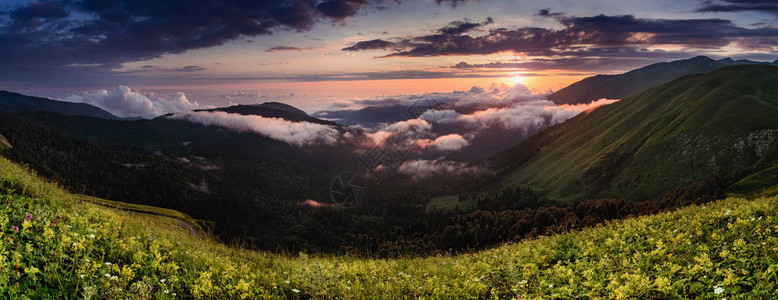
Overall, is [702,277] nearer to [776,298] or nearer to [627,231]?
[776,298]

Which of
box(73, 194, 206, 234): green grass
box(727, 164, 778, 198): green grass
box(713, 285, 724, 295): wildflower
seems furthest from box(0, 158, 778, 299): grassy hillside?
box(727, 164, 778, 198): green grass

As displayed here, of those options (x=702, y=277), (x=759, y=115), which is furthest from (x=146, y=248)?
(x=759, y=115)

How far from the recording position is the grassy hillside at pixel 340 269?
21.9 feet

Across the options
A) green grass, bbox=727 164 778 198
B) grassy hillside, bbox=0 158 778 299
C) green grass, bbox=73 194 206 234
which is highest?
grassy hillside, bbox=0 158 778 299

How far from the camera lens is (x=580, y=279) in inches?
351

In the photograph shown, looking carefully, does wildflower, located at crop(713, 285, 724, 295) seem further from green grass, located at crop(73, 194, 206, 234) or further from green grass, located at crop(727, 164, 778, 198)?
green grass, located at crop(727, 164, 778, 198)

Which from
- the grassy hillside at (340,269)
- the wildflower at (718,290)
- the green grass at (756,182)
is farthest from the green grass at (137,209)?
the green grass at (756,182)

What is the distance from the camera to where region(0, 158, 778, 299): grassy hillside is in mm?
6664

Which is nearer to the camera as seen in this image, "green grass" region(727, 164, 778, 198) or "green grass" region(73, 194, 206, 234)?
"green grass" region(73, 194, 206, 234)

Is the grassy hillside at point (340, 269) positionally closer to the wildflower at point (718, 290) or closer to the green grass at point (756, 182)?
the wildflower at point (718, 290)

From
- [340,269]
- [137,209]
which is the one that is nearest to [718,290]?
[340,269]

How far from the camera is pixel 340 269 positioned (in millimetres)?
10859

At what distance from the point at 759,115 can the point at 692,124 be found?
92.1 feet

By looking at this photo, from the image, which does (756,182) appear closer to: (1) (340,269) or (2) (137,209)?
(1) (340,269)
